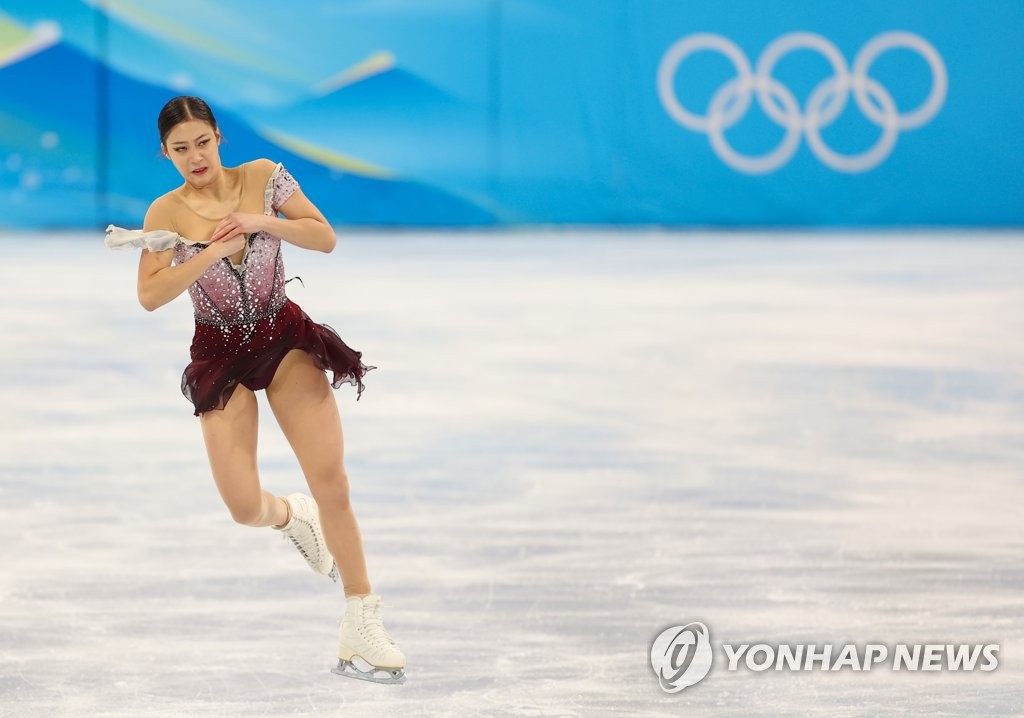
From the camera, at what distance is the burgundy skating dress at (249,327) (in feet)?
10.1

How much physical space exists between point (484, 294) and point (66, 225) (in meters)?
5.50

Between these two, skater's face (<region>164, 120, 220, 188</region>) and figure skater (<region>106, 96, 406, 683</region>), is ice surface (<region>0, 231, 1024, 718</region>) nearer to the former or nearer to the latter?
figure skater (<region>106, 96, 406, 683</region>)

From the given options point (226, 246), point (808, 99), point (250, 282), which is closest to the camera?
point (226, 246)

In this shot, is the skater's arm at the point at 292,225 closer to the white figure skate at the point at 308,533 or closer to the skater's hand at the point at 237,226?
the skater's hand at the point at 237,226

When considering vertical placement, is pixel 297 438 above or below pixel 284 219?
below

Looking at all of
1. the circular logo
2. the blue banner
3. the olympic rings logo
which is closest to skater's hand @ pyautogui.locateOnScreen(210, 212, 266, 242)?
the circular logo

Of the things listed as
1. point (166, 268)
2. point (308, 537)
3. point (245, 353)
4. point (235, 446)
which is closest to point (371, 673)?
point (308, 537)

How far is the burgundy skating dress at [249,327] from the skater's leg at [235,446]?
3 cm

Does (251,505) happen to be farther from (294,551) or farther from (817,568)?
(817,568)

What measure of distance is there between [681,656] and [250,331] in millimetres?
1257

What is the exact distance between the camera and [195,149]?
2.90m

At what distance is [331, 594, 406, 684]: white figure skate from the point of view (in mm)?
3254

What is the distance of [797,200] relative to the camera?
13516mm

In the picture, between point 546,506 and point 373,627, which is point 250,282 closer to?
point 373,627
